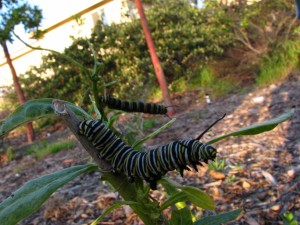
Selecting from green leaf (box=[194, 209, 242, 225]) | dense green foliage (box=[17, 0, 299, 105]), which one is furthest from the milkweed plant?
dense green foliage (box=[17, 0, 299, 105])

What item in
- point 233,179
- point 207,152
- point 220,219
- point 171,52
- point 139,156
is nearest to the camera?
point 207,152

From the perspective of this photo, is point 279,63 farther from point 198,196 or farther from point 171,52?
point 198,196

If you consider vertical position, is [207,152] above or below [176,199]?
above

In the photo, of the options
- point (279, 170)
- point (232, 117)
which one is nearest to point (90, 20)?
point (232, 117)

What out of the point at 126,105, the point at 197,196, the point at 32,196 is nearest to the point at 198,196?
the point at 197,196

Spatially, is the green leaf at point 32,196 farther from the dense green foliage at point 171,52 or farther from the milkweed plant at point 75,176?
the dense green foliage at point 171,52

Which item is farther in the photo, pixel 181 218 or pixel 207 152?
pixel 181 218

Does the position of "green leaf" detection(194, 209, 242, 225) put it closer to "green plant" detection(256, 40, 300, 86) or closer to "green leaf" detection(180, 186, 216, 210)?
"green leaf" detection(180, 186, 216, 210)
